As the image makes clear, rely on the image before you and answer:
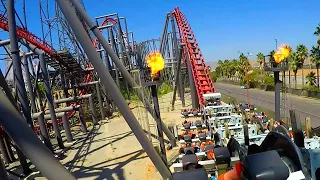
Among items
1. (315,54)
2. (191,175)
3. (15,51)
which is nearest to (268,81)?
(315,54)

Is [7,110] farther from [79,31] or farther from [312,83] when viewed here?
[312,83]

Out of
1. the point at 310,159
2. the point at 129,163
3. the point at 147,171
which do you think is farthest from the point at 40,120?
the point at 310,159

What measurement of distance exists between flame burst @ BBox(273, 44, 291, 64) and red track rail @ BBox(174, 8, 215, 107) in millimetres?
8176

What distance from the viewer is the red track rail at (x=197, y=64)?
18.2m

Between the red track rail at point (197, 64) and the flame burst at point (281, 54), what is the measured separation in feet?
26.8

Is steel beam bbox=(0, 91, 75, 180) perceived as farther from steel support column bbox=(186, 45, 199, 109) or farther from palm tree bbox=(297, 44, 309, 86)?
palm tree bbox=(297, 44, 309, 86)

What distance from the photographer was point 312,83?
97.6 ft

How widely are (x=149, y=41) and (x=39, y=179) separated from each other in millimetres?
30740

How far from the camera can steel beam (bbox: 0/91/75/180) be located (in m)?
2.21

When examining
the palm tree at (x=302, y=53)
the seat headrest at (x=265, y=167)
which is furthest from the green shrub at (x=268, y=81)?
the seat headrest at (x=265, y=167)

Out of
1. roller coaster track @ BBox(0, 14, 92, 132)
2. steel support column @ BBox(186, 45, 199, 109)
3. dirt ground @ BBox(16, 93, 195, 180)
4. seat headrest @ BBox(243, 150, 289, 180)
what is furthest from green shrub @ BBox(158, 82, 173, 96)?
seat headrest @ BBox(243, 150, 289, 180)

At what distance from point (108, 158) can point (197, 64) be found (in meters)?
10.9

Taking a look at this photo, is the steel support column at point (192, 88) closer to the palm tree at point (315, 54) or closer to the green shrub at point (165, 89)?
the palm tree at point (315, 54)

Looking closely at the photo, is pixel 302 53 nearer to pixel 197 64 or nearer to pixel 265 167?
pixel 197 64
